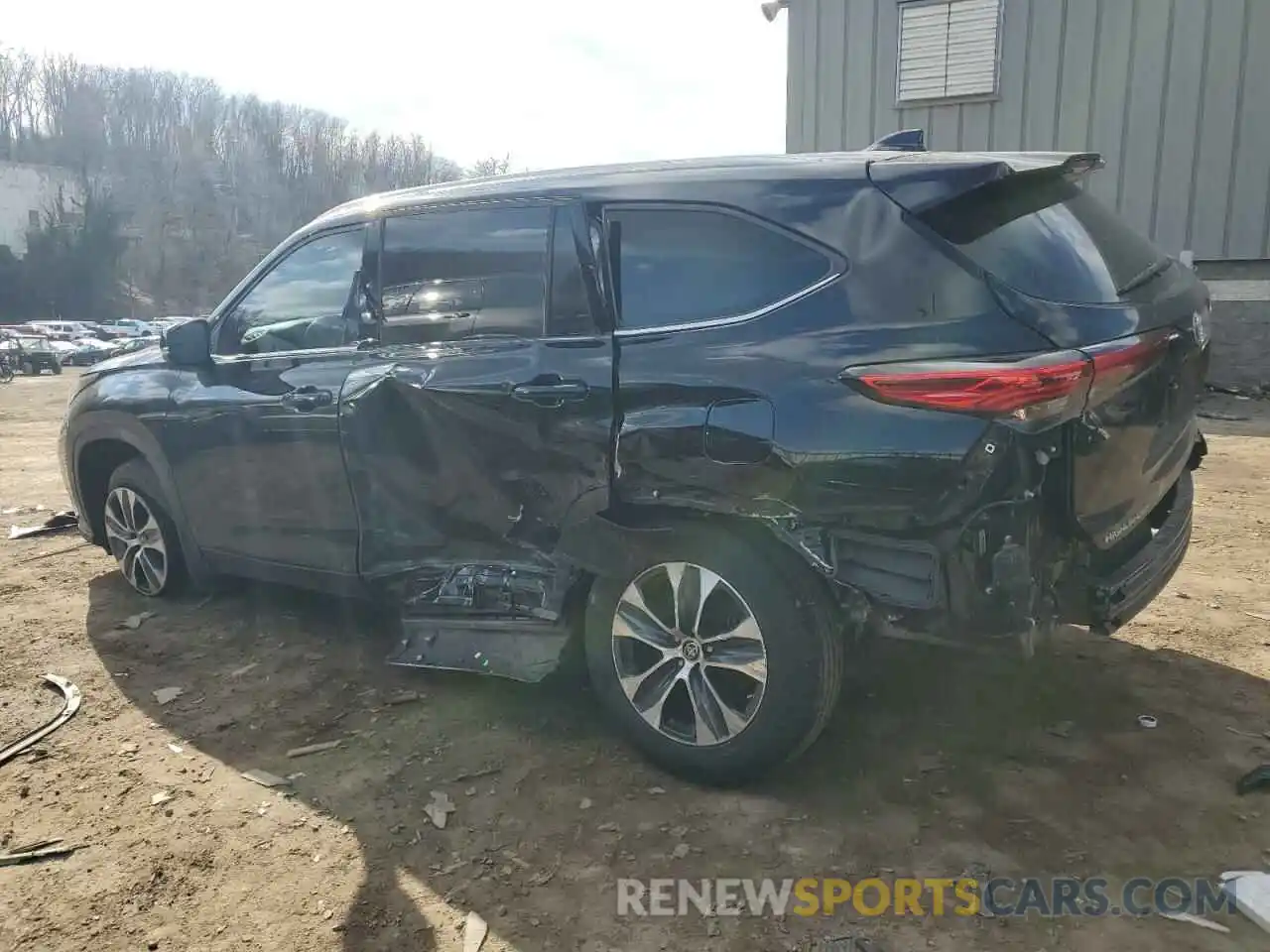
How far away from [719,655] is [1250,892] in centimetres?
151

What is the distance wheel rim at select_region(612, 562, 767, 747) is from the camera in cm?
288

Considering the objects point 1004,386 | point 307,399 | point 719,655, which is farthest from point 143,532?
point 1004,386

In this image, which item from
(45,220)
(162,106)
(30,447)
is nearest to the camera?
(30,447)

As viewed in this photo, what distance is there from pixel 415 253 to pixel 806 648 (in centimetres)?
214

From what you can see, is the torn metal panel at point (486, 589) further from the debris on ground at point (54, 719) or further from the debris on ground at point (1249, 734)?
the debris on ground at point (1249, 734)

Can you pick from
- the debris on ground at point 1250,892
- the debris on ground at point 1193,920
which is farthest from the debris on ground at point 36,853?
the debris on ground at point 1250,892

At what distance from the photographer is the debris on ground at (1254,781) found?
2891 mm

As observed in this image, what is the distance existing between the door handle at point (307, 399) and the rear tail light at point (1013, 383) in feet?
7.23

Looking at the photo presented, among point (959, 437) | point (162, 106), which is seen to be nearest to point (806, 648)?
point (959, 437)

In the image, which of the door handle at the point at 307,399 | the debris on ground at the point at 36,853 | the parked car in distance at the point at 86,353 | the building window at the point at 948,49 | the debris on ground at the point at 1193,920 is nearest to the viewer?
the debris on ground at the point at 1193,920

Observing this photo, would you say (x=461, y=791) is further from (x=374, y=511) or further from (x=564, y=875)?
(x=374, y=511)

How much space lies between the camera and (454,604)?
3541 millimetres

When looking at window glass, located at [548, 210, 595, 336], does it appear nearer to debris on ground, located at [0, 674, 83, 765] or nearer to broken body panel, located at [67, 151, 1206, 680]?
broken body panel, located at [67, 151, 1206, 680]

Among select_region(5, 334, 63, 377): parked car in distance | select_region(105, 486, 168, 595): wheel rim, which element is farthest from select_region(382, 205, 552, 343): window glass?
select_region(5, 334, 63, 377): parked car in distance
